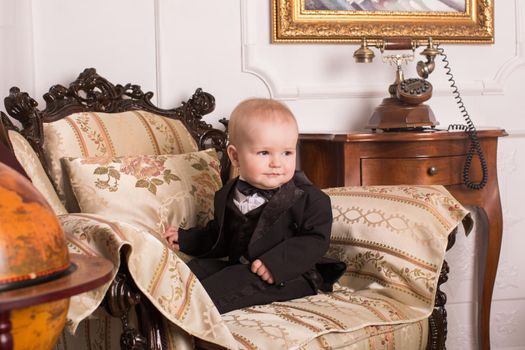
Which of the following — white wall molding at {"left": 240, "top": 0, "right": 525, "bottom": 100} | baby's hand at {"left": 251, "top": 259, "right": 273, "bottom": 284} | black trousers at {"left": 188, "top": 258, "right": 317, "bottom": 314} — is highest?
white wall molding at {"left": 240, "top": 0, "right": 525, "bottom": 100}

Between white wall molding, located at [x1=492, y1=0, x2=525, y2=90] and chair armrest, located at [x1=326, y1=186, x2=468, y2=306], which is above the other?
white wall molding, located at [x1=492, y1=0, x2=525, y2=90]

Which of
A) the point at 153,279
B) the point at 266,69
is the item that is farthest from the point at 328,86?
the point at 153,279

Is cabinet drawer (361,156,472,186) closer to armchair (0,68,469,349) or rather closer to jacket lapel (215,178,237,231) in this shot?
armchair (0,68,469,349)

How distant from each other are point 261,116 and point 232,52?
1.15 metres

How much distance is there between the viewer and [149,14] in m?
3.42

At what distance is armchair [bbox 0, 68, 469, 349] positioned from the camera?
178cm

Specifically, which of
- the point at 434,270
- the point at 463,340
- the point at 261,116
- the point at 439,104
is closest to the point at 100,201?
the point at 261,116

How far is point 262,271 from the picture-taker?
230 centimetres

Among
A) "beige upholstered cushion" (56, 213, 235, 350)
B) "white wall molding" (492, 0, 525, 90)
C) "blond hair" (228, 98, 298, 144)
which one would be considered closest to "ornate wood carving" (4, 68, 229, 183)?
"blond hair" (228, 98, 298, 144)

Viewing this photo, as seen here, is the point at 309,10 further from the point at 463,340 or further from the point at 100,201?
the point at 463,340

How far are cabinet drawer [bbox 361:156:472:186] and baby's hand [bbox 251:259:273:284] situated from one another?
93cm

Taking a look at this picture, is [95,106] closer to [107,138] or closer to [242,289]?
[107,138]

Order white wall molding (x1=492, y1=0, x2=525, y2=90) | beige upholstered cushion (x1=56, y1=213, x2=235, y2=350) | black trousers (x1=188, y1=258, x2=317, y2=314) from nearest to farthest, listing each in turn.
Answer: beige upholstered cushion (x1=56, y1=213, x2=235, y2=350) → black trousers (x1=188, y1=258, x2=317, y2=314) → white wall molding (x1=492, y1=0, x2=525, y2=90)

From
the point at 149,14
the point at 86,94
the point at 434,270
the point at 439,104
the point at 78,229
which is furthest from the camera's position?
the point at 439,104
